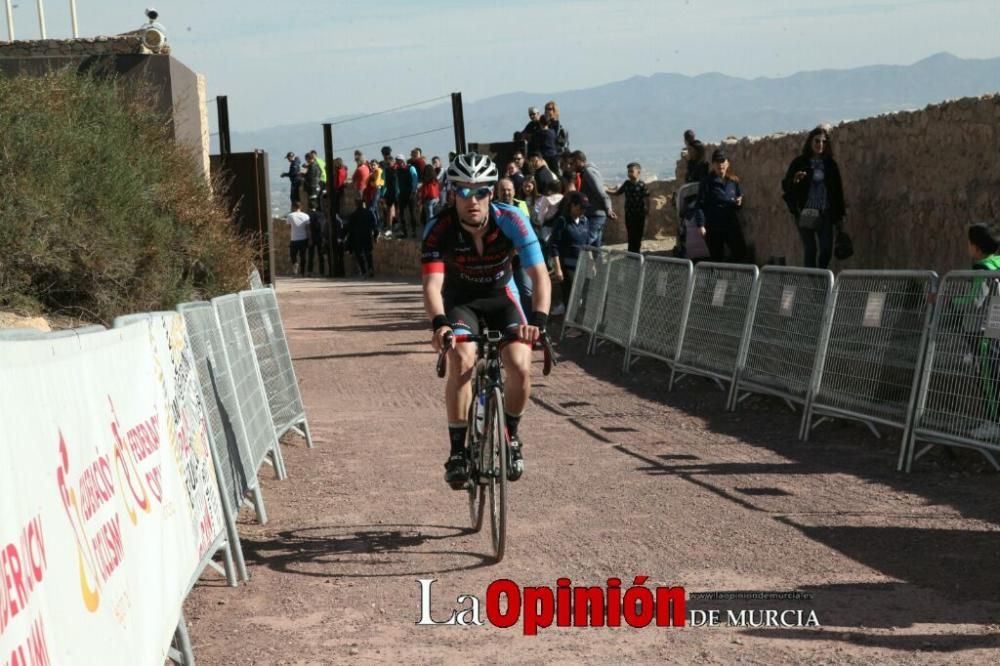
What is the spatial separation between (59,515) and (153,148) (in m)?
13.1

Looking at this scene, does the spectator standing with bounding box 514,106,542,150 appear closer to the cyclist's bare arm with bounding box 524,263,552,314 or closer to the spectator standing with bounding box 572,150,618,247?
the spectator standing with bounding box 572,150,618,247

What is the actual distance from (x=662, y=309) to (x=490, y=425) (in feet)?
26.5

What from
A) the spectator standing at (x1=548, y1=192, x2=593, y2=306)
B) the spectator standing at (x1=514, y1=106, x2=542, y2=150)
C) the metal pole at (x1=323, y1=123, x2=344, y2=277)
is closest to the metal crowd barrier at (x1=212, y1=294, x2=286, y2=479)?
the spectator standing at (x1=548, y1=192, x2=593, y2=306)

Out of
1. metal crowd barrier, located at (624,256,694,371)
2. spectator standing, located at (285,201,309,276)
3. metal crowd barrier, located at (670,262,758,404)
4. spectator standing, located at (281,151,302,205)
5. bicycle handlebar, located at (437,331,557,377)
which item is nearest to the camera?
bicycle handlebar, located at (437,331,557,377)

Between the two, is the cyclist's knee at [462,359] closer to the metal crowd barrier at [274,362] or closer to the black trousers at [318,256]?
the metal crowd barrier at [274,362]

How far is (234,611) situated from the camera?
→ 6730mm

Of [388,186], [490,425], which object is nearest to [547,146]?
[388,186]

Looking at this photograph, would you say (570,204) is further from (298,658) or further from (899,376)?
(298,658)

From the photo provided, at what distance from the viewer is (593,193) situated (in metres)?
19.2

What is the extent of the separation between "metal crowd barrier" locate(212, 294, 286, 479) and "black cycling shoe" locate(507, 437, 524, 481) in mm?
1731

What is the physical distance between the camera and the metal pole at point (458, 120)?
3108 centimetres

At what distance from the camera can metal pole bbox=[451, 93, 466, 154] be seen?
31.1m

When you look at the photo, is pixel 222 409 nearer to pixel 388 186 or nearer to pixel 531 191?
pixel 531 191

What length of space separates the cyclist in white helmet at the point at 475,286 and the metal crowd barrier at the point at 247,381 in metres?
1.37
